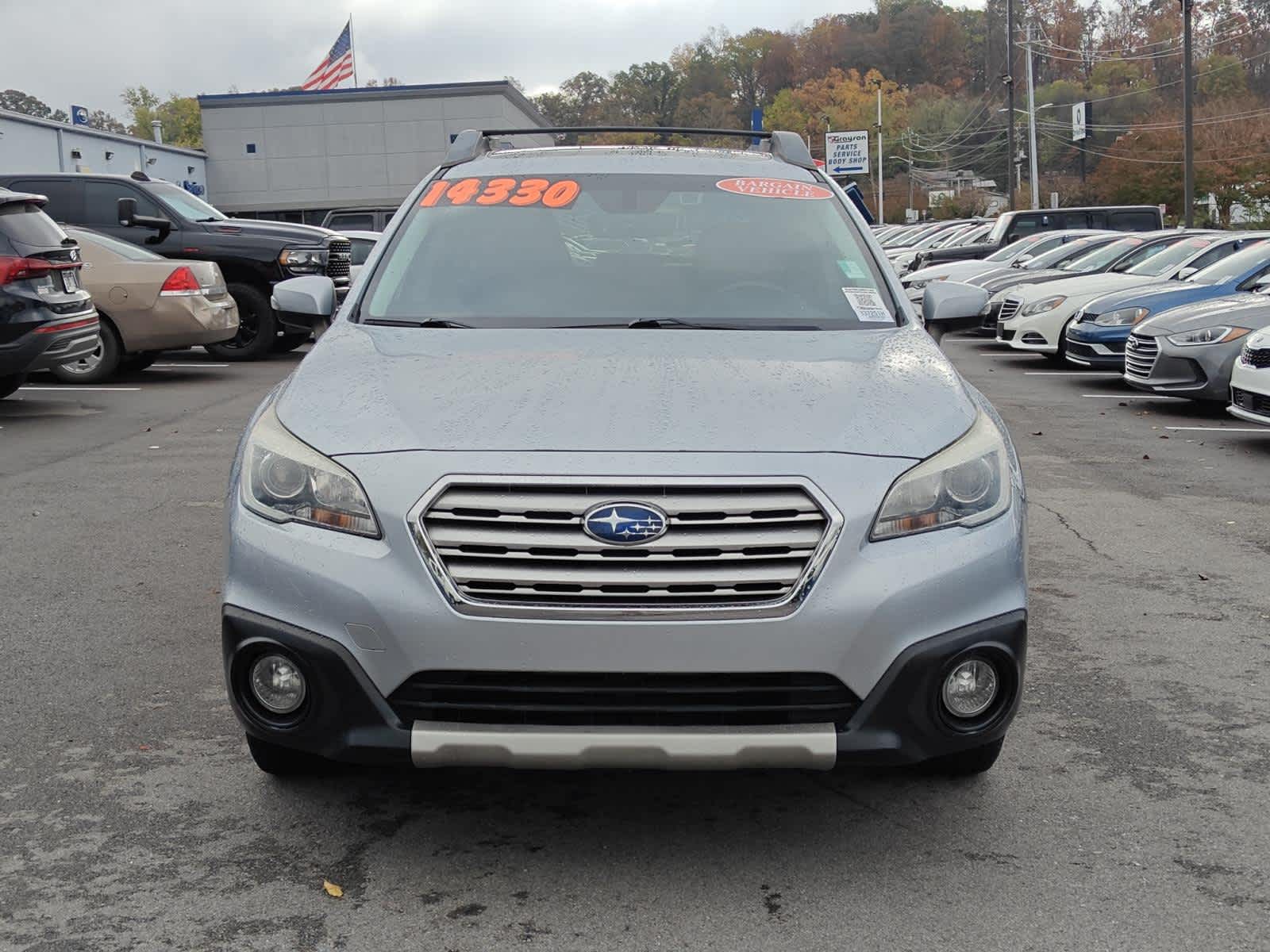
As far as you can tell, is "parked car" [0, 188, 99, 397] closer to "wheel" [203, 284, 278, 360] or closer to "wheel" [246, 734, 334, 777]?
"wheel" [203, 284, 278, 360]

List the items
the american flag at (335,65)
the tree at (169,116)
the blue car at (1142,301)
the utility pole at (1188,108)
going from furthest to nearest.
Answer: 1. the tree at (169,116)
2. the american flag at (335,65)
3. the utility pole at (1188,108)
4. the blue car at (1142,301)

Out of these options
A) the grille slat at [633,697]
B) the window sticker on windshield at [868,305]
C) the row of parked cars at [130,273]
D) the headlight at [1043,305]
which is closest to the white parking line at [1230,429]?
the headlight at [1043,305]

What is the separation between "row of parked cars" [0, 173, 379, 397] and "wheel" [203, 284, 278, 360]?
13 mm

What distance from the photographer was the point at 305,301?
16.5ft

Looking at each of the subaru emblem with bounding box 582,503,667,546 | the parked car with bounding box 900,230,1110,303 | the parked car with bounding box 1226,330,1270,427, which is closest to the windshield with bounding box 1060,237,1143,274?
the parked car with bounding box 900,230,1110,303

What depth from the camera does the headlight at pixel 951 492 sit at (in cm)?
332

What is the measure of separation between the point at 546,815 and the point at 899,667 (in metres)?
1.08

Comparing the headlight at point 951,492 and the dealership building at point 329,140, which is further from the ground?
the dealership building at point 329,140

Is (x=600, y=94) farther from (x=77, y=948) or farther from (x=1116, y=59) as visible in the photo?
(x=77, y=948)

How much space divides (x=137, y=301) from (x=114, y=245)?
739 mm

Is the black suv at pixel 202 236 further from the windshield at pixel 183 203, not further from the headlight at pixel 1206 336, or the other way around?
the headlight at pixel 1206 336

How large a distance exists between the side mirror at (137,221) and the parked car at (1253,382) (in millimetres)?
11604

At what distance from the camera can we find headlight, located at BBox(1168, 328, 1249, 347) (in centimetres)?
1210

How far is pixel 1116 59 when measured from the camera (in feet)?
360
